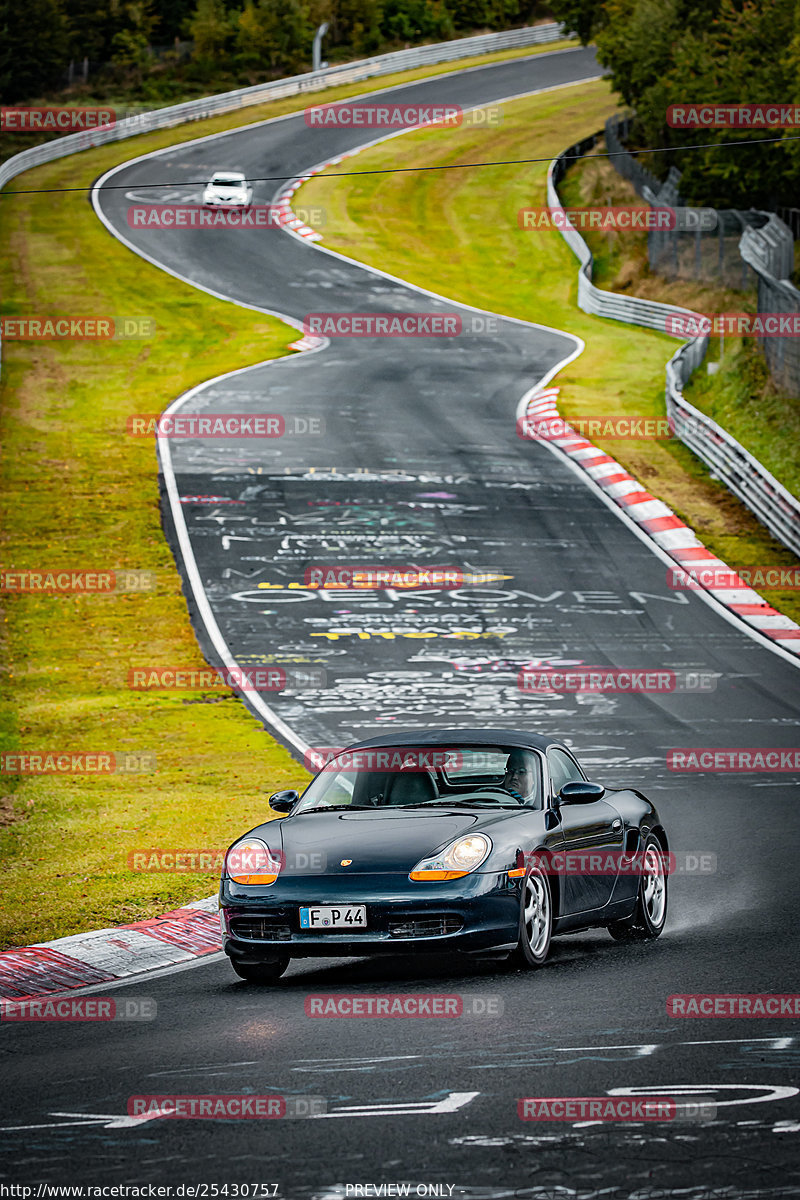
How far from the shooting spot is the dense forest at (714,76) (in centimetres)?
4662

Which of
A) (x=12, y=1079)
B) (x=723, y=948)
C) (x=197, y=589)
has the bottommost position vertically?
(x=197, y=589)

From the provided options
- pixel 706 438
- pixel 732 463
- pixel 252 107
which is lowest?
pixel 732 463

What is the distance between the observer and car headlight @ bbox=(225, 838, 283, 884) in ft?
28.8

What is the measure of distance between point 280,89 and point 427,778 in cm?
7542

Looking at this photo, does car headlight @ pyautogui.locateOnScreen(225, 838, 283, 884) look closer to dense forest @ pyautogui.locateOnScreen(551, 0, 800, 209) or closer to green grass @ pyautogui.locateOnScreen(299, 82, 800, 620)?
green grass @ pyautogui.locateOnScreen(299, 82, 800, 620)

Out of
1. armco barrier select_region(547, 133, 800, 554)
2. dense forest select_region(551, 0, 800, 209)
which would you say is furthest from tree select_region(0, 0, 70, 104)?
armco barrier select_region(547, 133, 800, 554)

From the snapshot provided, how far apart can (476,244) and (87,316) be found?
17.8 metres

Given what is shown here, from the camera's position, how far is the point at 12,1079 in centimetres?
680

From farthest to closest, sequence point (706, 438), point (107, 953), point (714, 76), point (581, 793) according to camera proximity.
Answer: point (714, 76), point (706, 438), point (107, 953), point (581, 793)

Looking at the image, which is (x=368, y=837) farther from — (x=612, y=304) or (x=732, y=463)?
(x=612, y=304)

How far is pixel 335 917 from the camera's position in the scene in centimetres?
846

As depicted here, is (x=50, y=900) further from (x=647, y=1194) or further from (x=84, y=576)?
(x=84, y=576)

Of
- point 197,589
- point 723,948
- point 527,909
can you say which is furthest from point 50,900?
point 197,589

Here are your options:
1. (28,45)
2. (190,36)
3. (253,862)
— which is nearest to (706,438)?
(253,862)
